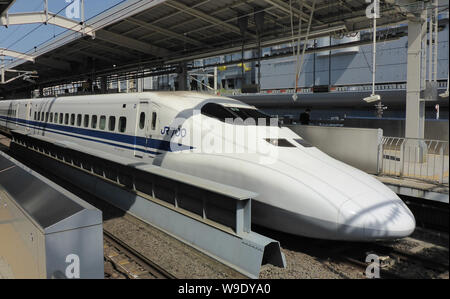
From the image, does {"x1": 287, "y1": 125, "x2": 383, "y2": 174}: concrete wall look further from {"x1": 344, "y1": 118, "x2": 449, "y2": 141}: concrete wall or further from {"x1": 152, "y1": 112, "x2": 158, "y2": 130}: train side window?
{"x1": 152, "y1": 112, "x2": 158, "y2": 130}: train side window

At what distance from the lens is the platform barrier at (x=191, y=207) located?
6.17 metres

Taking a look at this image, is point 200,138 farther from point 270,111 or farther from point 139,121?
point 270,111

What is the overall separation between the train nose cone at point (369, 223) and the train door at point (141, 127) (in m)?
5.54

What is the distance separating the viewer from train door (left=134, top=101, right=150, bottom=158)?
31.6 feet

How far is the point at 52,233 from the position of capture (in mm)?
3748

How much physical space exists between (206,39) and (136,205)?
11.5 m

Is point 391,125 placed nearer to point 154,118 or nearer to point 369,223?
point 154,118

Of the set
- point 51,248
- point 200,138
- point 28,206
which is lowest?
point 51,248

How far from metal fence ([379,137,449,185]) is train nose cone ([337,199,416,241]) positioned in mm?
2700

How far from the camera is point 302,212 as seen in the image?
244 inches

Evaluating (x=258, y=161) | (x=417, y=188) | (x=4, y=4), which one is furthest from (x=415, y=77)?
(x=4, y=4)

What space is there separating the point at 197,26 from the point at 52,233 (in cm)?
1411
